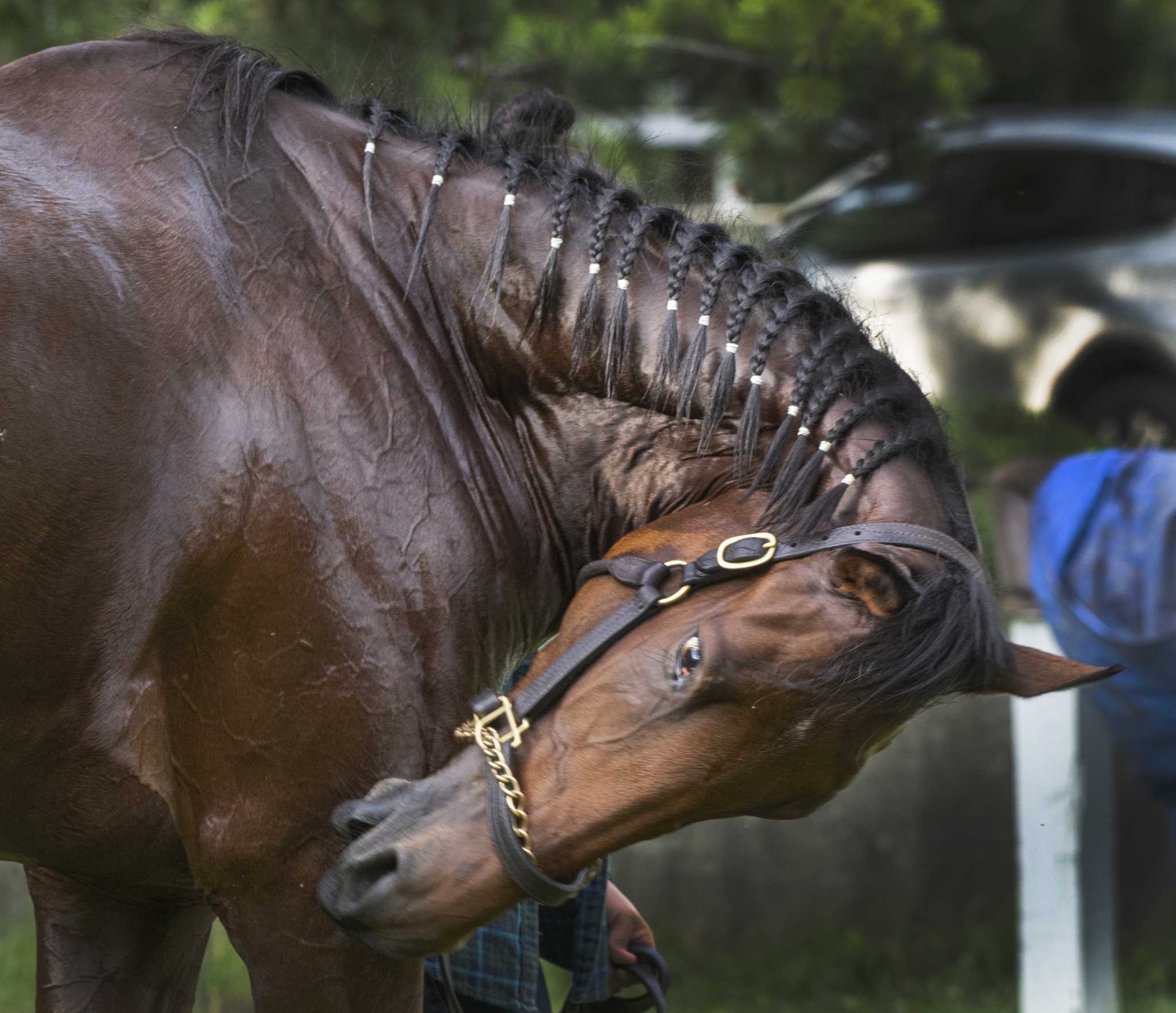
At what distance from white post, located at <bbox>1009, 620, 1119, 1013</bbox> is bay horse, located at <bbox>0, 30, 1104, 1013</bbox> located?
2.39 meters

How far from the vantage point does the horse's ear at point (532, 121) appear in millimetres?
1906

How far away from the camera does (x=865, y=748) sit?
157cm

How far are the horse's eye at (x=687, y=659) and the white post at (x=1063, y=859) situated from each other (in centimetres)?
250

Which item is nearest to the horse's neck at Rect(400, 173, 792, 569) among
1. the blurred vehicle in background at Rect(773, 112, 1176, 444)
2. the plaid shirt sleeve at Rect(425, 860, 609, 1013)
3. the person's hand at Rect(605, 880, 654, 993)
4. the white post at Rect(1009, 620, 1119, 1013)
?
the plaid shirt sleeve at Rect(425, 860, 609, 1013)

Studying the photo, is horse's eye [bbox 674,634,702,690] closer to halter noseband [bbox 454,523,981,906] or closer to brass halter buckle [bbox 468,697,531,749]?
halter noseband [bbox 454,523,981,906]

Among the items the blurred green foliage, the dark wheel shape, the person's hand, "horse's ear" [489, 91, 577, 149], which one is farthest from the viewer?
the dark wheel shape

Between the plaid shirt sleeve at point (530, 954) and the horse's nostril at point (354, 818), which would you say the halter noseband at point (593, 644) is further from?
the plaid shirt sleeve at point (530, 954)

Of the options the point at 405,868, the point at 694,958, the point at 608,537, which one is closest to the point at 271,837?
the point at 405,868

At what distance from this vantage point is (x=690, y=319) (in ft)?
5.57

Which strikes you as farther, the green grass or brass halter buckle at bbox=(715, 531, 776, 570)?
the green grass

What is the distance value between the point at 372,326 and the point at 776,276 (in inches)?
20.1

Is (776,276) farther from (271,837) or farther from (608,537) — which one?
(271,837)

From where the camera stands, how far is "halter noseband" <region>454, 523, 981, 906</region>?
5.00ft

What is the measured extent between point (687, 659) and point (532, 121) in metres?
0.85
